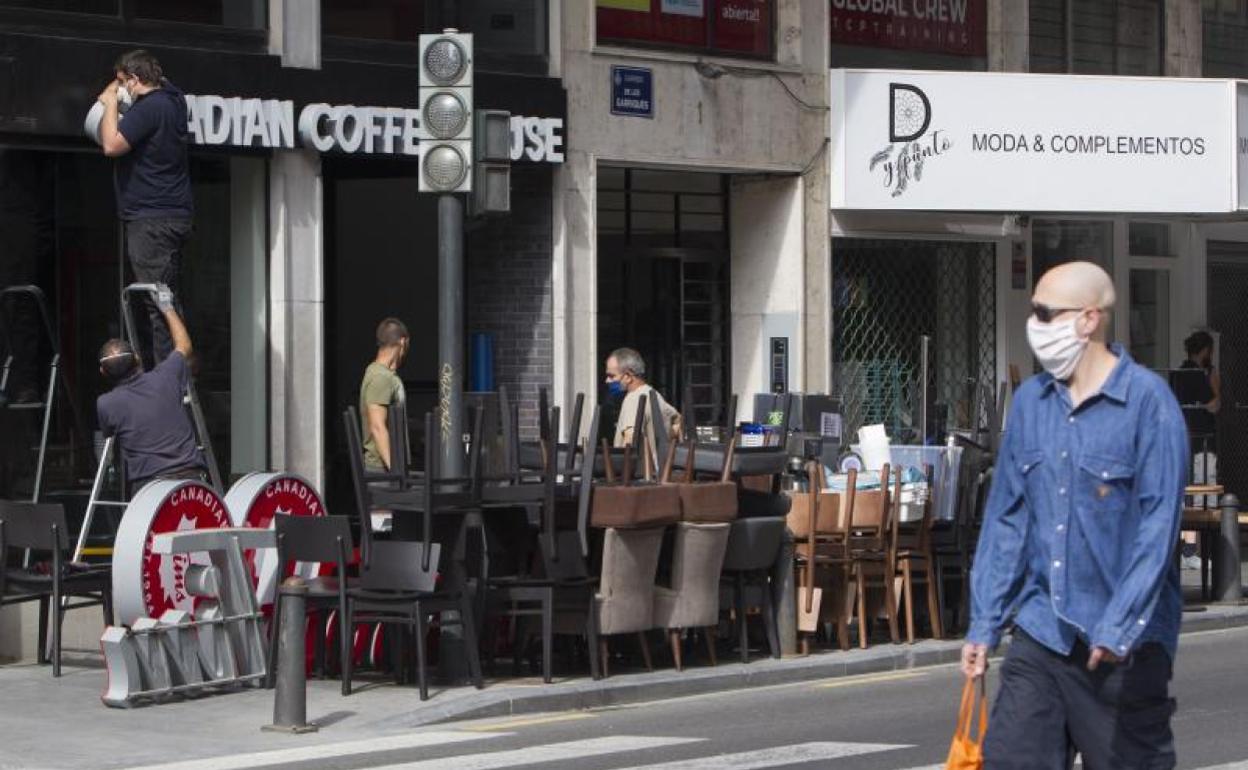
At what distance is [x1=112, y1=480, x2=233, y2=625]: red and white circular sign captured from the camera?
1227 centimetres

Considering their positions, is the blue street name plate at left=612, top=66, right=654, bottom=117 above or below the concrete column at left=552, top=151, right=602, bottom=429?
above

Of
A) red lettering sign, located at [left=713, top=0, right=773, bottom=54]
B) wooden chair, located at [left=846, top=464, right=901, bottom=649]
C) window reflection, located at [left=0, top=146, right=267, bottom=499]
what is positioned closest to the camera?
wooden chair, located at [left=846, top=464, right=901, bottom=649]

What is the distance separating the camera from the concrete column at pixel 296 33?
1698 centimetres

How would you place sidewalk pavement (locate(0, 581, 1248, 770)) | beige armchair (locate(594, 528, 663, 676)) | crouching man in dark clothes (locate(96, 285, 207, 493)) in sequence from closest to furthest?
sidewalk pavement (locate(0, 581, 1248, 770)) → beige armchair (locate(594, 528, 663, 676)) → crouching man in dark clothes (locate(96, 285, 207, 493))

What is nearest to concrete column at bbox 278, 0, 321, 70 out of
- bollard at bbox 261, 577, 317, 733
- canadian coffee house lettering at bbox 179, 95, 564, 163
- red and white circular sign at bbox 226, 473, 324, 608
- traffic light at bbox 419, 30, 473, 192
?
canadian coffee house lettering at bbox 179, 95, 564, 163

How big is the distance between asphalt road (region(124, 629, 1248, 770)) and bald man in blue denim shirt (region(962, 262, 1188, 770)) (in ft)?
12.6

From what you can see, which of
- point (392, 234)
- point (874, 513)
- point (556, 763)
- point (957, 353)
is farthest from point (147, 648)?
point (957, 353)

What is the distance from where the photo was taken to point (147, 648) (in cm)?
1217

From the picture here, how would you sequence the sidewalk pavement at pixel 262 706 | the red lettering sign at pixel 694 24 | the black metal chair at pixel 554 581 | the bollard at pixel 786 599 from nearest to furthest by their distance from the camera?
the sidewalk pavement at pixel 262 706
the black metal chair at pixel 554 581
the bollard at pixel 786 599
the red lettering sign at pixel 694 24

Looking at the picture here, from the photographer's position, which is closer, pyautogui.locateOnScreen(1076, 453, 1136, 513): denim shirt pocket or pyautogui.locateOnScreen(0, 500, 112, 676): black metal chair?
pyautogui.locateOnScreen(1076, 453, 1136, 513): denim shirt pocket

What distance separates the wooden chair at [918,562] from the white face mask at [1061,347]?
8.46 meters

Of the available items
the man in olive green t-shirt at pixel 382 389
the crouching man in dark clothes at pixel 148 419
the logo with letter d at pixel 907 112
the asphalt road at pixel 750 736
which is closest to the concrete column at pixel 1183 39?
the logo with letter d at pixel 907 112

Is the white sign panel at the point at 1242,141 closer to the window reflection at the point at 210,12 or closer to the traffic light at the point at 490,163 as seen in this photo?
the window reflection at the point at 210,12

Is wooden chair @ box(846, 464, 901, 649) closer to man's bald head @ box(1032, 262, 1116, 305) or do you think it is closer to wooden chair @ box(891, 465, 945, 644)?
wooden chair @ box(891, 465, 945, 644)
